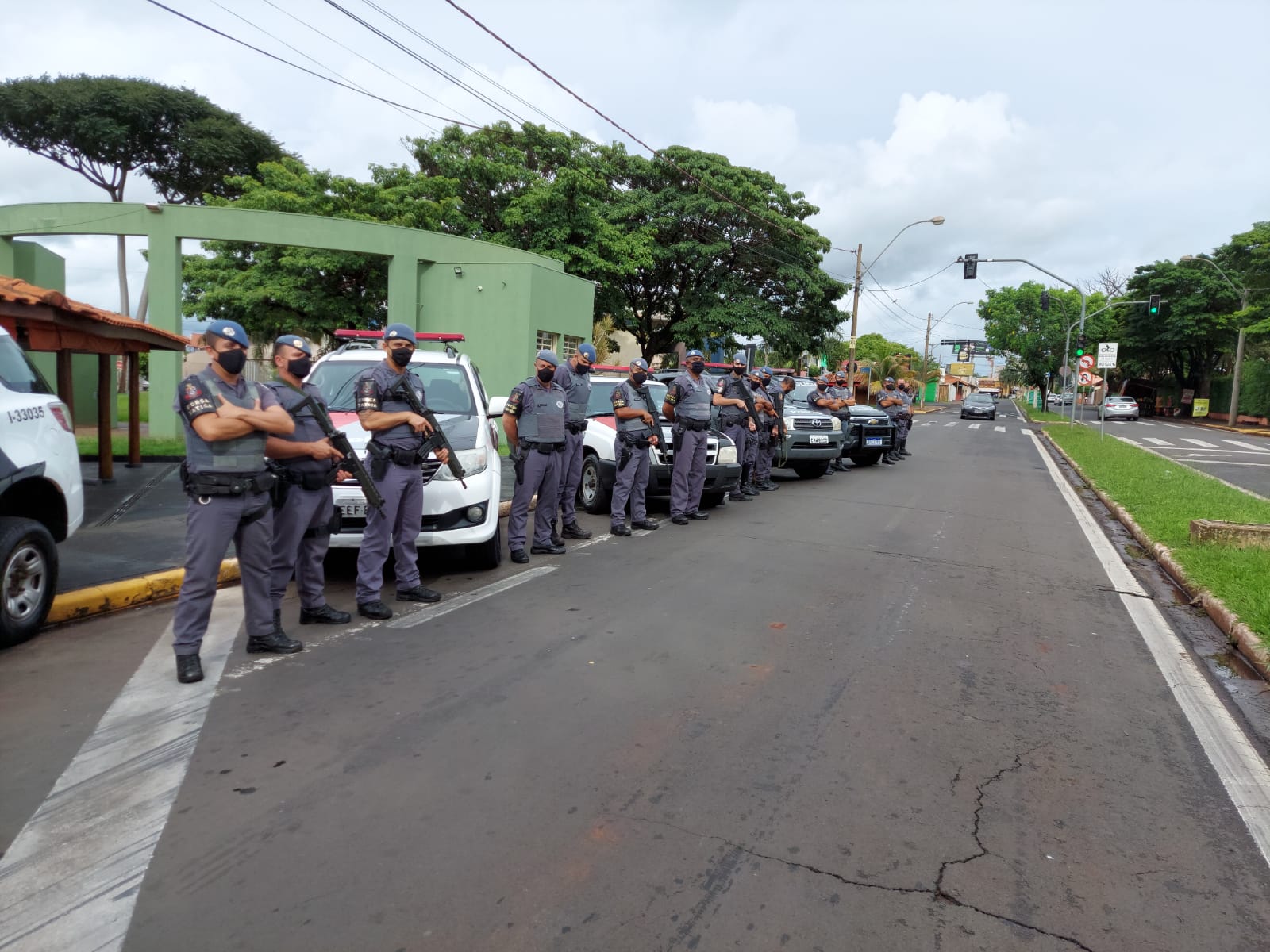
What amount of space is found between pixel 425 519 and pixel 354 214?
20.2 meters

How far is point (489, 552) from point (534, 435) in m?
1.16

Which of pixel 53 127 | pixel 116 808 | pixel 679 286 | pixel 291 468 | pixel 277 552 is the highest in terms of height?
pixel 53 127

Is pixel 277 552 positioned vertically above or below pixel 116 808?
above

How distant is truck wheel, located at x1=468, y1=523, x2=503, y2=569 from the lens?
22.8ft

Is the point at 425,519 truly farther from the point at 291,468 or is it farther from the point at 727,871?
the point at 727,871

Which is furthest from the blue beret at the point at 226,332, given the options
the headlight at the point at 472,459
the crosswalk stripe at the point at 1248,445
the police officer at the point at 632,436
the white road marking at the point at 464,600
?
the crosswalk stripe at the point at 1248,445

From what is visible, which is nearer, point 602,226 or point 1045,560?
point 1045,560

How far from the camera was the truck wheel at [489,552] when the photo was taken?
274 inches

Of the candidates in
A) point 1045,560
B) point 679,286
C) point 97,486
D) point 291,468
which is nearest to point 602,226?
point 679,286

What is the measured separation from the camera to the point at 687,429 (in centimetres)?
966

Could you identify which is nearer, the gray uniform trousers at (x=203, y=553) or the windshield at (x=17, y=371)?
the gray uniform trousers at (x=203, y=553)

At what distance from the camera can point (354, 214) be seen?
79.1 feet

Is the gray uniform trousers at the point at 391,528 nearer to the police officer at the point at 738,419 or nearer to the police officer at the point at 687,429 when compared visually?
the police officer at the point at 687,429

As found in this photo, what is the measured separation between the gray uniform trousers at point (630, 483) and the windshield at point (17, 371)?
16.3ft
